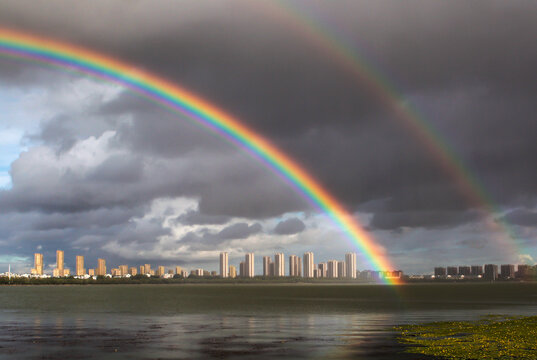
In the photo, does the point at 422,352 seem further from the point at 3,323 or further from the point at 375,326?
the point at 3,323

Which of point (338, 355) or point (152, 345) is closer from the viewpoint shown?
point (338, 355)

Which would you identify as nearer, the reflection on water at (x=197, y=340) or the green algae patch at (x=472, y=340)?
the green algae patch at (x=472, y=340)

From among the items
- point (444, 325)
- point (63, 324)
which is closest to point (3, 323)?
point (63, 324)

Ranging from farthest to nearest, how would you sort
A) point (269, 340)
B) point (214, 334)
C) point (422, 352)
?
point (214, 334)
point (269, 340)
point (422, 352)

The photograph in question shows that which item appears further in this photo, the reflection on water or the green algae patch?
the reflection on water

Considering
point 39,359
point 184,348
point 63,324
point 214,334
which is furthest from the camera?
point 63,324

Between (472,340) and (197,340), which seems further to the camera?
(197,340)

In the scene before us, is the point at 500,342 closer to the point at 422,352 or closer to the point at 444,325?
the point at 422,352
